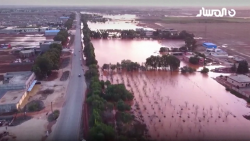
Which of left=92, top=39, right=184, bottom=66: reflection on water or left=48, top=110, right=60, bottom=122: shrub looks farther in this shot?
left=92, top=39, right=184, bottom=66: reflection on water

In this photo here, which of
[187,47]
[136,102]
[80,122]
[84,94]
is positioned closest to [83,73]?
[84,94]

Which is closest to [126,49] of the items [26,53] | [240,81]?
[26,53]

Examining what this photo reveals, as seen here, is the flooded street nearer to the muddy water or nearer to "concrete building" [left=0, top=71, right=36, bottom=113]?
the muddy water

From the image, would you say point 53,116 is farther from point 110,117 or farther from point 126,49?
point 126,49

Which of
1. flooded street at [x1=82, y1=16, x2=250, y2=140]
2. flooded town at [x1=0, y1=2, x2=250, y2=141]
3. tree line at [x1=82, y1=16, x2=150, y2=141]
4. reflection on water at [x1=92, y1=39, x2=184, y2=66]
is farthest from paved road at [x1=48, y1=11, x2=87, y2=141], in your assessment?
reflection on water at [x1=92, y1=39, x2=184, y2=66]

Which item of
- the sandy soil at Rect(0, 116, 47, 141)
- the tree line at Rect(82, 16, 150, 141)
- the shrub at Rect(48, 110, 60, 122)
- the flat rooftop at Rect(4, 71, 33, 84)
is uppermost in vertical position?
the flat rooftop at Rect(4, 71, 33, 84)

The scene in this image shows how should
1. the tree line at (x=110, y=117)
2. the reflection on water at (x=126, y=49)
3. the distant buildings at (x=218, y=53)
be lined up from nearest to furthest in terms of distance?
the tree line at (x=110, y=117) < the reflection on water at (x=126, y=49) < the distant buildings at (x=218, y=53)

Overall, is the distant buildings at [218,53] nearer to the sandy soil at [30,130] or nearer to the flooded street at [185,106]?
the flooded street at [185,106]

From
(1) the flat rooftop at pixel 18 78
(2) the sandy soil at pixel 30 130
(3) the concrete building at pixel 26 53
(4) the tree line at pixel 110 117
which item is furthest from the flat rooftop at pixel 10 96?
(3) the concrete building at pixel 26 53

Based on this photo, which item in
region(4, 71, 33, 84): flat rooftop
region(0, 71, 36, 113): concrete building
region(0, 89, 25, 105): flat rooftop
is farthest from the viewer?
region(4, 71, 33, 84): flat rooftop
